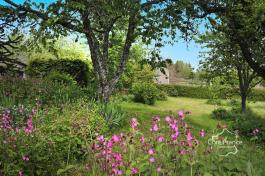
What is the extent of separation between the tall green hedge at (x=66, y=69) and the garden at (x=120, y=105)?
8 centimetres

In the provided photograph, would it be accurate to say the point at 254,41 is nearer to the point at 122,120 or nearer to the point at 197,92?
the point at 122,120

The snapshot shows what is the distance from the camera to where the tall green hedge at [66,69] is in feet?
84.6

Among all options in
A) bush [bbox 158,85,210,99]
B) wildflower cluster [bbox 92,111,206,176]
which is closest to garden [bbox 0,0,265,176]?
wildflower cluster [bbox 92,111,206,176]

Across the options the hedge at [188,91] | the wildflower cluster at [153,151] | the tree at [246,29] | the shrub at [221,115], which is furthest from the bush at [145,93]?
the wildflower cluster at [153,151]

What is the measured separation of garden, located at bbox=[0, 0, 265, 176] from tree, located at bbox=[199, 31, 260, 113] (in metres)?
0.08

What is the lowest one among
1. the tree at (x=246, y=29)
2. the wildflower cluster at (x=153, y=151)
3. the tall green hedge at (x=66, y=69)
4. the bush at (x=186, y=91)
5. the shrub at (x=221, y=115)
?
the shrub at (x=221, y=115)

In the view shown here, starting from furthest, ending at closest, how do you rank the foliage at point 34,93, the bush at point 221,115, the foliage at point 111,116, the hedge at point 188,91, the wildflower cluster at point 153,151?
the hedge at point 188,91, the bush at point 221,115, the foliage at point 34,93, the foliage at point 111,116, the wildflower cluster at point 153,151

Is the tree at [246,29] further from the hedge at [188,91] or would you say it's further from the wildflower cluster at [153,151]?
the hedge at [188,91]

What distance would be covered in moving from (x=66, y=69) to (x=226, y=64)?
34.6 feet

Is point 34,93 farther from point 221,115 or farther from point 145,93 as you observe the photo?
point 145,93

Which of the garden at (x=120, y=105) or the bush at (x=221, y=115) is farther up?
the garden at (x=120, y=105)

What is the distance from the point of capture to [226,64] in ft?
75.8

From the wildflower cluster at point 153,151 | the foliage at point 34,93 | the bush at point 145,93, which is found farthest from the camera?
the bush at point 145,93

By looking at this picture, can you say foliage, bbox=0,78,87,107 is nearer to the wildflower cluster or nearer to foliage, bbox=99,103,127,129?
foliage, bbox=99,103,127,129
